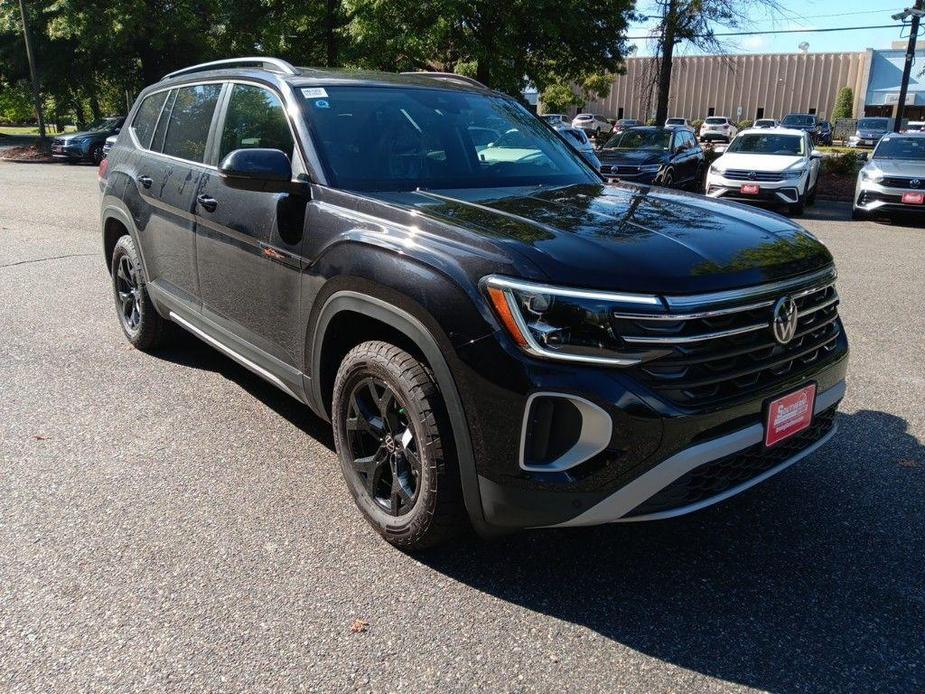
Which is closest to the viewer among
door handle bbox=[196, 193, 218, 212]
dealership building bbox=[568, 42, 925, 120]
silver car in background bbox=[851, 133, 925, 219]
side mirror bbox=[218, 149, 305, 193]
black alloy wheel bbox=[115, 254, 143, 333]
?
side mirror bbox=[218, 149, 305, 193]

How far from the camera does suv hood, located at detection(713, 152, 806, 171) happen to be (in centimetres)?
1412

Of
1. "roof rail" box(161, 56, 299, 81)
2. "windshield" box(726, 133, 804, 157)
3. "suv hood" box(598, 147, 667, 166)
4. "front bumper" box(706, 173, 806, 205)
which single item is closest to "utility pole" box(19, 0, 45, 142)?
"suv hood" box(598, 147, 667, 166)

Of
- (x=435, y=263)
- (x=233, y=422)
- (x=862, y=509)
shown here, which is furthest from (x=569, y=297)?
(x=233, y=422)

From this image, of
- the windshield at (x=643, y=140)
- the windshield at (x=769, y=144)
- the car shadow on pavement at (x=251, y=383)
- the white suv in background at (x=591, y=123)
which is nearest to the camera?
the car shadow on pavement at (x=251, y=383)

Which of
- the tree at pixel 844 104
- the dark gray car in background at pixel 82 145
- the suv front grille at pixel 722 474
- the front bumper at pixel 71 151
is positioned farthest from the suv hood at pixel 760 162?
the tree at pixel 844 104

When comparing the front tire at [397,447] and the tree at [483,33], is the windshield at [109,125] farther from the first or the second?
the front tire at [397,447]

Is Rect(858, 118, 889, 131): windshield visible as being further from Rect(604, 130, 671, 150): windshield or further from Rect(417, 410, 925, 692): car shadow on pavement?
Rect(417, 410, 925, 692): car shadow on pavement

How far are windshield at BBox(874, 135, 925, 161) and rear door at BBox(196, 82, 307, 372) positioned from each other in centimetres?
1358

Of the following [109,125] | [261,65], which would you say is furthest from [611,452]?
[109,125]

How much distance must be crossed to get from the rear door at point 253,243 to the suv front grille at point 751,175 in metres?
11.9

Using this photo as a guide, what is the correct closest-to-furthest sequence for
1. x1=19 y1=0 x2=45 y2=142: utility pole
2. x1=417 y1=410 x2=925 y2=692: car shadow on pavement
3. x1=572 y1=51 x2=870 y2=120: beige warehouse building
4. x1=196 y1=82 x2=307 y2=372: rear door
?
1. x1=417 y1=410 x2=925 y2=692: car shadow on pavement
2. x1=196 y1=82 x2=307 y2=372: rear door
3. x1=19 y1=0 x2=45 y2=142: utility pole
4. x1=572 y1=51 x2=870 y2=120: beige warehouse building

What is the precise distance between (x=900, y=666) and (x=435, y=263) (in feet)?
6.41

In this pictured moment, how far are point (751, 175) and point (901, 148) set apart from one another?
2.81 meters

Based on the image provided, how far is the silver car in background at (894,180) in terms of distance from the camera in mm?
12867
